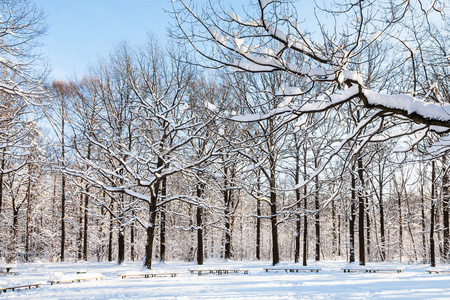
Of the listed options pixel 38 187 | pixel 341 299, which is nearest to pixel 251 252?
pixel 38 187

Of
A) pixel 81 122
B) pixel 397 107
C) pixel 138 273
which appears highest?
pixel 81 122

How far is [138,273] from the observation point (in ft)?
42.3

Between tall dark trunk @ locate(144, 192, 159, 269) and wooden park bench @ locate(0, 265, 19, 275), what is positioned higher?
tall dark trunk @ locate(144, 192, 159, 269)

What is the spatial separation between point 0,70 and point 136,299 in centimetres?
1111

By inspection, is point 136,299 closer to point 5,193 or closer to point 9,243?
point 9,243

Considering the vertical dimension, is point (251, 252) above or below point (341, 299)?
below

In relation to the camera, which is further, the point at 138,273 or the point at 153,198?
the point at 153,198

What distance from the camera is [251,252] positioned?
39.8m

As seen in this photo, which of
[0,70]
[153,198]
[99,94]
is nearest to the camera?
[0,70]

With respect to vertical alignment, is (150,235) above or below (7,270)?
above

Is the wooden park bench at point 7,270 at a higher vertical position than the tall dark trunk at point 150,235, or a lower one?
lower

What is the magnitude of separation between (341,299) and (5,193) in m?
29.2

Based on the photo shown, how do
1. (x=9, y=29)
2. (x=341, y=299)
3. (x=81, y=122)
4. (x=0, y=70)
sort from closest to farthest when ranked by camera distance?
(x=341, y=299)
(x=9, y=29)
(x=0, y=70)
(x=81, y=122)

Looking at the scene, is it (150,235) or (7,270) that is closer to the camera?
(150,235)
